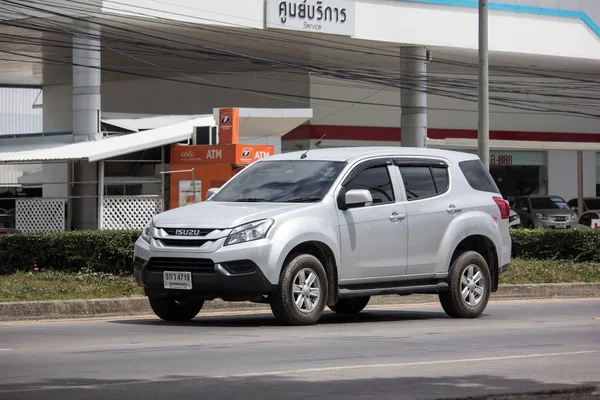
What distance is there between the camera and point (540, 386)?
803 cm

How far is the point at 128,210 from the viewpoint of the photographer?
1244 inches

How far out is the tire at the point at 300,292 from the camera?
11.8 metres

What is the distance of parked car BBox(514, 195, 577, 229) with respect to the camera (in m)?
42.4

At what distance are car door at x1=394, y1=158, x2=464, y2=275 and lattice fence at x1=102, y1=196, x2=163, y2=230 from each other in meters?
18.0

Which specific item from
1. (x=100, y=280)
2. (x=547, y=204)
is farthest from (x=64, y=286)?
(x=547, y=204)

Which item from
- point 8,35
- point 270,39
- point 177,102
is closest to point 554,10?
point 270,39

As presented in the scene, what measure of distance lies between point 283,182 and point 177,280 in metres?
1.79

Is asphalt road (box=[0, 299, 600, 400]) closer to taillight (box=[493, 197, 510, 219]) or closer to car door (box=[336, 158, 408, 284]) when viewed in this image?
car door (box=[336, 158, 408, 284])

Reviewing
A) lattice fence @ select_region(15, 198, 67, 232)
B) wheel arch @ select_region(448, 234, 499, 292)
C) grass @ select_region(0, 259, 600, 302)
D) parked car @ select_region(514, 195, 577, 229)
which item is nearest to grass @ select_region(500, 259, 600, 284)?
grass @ select_region(0, 259, 600, 302)

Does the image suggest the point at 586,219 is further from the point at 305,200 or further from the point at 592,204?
the point at 305,200

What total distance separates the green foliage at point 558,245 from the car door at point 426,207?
8.50 metres

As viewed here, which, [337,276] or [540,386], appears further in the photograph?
[337,276]

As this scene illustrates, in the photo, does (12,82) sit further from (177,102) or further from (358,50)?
(358,50)

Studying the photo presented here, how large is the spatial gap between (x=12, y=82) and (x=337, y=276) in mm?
46080
